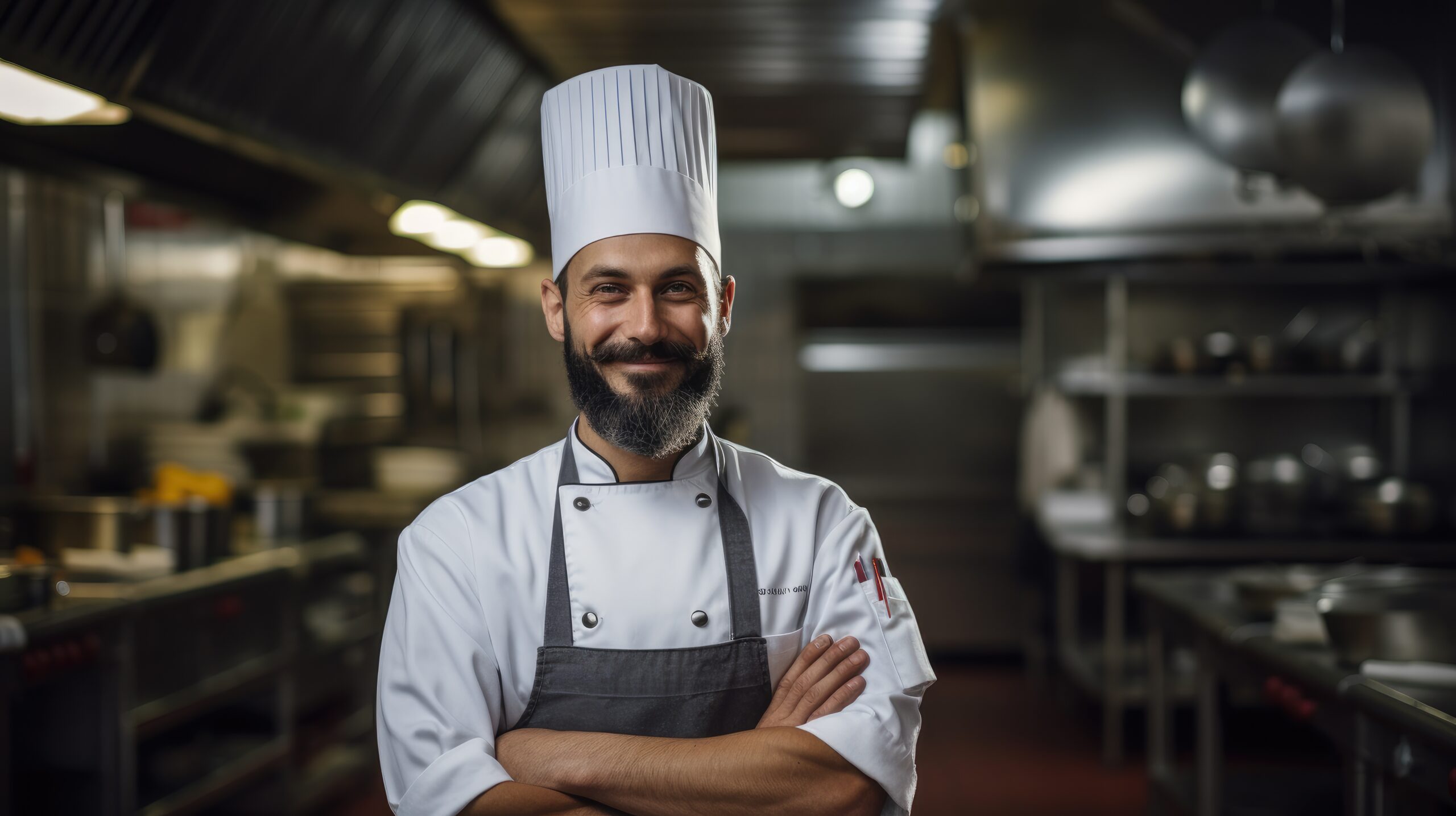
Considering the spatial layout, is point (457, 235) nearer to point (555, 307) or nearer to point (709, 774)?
point (555, 307)

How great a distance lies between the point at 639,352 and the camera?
4.50 feet

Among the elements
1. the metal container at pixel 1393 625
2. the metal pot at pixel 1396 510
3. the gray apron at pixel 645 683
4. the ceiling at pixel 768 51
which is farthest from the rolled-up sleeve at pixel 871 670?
the metal pot at pixel 1396 510

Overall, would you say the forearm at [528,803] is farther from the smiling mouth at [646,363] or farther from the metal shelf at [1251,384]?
the metal shelf at [1251,384]

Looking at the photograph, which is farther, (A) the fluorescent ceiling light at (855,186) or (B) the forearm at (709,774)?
(A) the fluorescent ceiling light at (855,186)

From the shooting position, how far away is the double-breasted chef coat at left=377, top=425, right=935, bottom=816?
1.33m

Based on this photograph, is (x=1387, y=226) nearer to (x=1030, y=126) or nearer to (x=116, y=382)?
(x=1030, y=126)

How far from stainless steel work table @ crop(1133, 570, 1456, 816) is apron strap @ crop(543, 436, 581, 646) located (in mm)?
1276

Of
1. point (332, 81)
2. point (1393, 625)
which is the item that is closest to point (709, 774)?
point (1393, 625)

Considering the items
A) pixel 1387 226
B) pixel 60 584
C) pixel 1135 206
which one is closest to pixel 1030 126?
pixel 1135 206

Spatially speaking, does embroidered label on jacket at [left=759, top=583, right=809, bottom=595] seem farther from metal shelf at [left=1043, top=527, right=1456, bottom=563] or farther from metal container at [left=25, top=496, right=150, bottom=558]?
metal shelf at [left=1043, top=527, right=1456, bottom=563]

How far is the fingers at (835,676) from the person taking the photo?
138cm

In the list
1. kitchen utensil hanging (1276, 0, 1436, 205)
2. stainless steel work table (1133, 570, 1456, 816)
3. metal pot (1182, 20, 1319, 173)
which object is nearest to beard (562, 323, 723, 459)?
stainless steel work table (1133, 570, 1456, 816)

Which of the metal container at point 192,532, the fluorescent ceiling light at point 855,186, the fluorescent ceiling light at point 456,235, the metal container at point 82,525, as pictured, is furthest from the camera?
the fluorescent ceiling light at point 855,186

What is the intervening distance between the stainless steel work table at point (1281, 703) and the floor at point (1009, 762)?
59 centimetres
